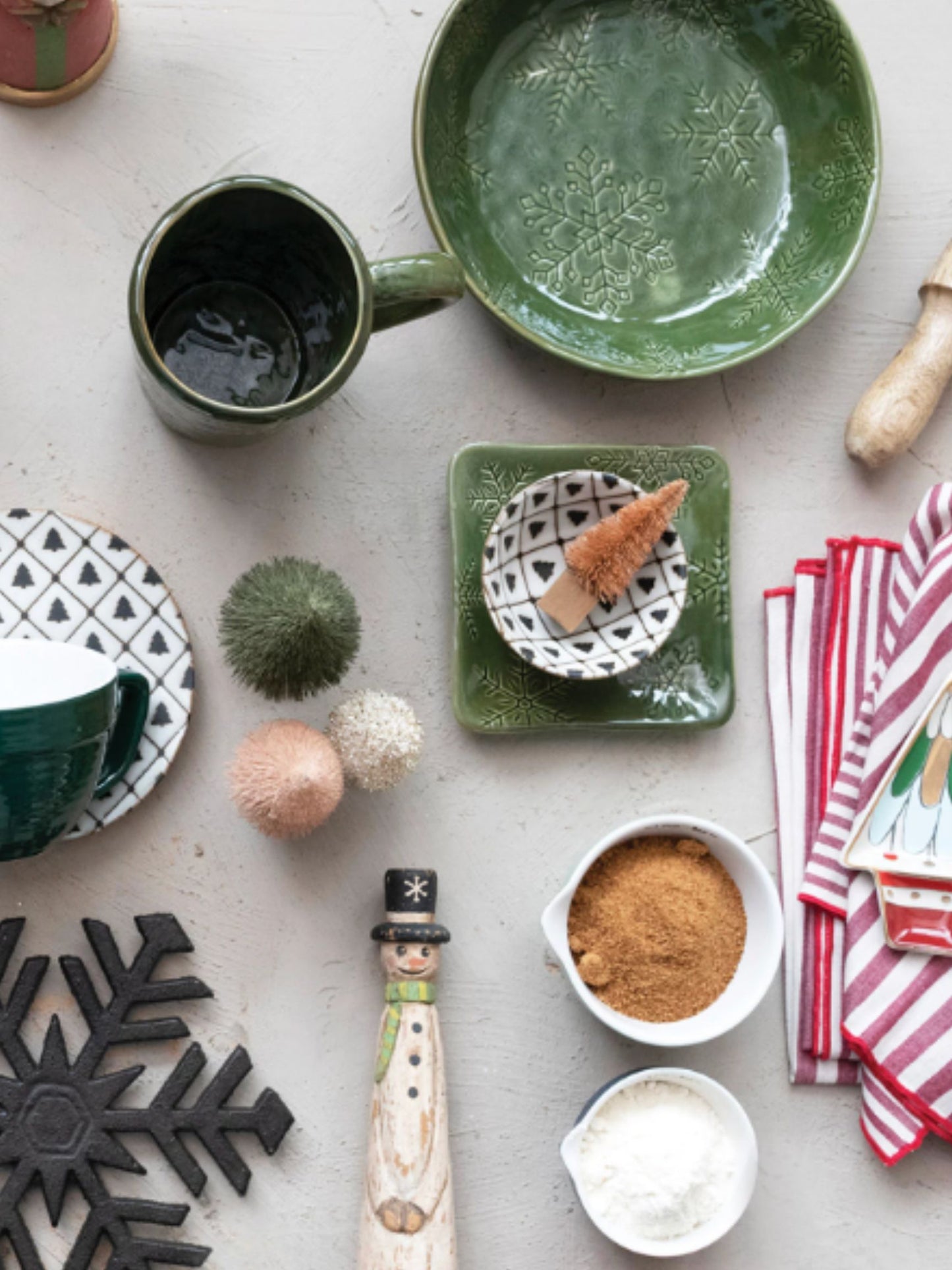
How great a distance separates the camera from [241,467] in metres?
0.82

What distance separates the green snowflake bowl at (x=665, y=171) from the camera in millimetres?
839

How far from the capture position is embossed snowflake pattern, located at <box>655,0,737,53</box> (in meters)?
0.86

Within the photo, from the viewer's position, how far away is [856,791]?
2.74ft

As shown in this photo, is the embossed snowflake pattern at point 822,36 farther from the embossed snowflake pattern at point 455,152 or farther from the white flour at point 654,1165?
the white flour at point 654,1165

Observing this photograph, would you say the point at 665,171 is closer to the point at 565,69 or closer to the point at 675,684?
the point at 565,69

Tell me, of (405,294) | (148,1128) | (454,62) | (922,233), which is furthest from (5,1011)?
(922,233)

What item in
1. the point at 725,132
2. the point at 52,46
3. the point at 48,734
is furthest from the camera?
the point at 725,132

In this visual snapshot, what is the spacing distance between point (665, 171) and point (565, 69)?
8 centimetres

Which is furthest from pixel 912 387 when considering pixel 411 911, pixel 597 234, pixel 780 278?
pixel 411 911

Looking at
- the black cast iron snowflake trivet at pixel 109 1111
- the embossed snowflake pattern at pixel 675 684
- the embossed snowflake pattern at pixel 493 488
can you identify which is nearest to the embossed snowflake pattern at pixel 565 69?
the embossed snowflake pattern at pixel 493 488

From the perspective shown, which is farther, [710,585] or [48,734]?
[710,585]

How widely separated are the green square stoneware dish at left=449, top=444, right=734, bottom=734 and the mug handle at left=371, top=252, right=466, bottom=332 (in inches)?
4.6

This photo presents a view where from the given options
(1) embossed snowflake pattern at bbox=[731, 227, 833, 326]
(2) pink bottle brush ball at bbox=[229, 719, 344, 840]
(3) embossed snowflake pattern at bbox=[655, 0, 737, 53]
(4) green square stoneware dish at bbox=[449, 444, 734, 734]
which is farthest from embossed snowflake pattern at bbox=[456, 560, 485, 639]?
(3) embossed snowflake pattern at bbox=[655, 0, 737, 53]

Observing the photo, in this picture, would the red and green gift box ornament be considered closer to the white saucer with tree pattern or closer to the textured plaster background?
the textured plaster background
